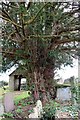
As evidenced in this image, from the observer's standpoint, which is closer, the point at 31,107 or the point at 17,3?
the point at 17,3

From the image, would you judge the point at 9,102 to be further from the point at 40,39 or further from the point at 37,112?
the point at 40,39

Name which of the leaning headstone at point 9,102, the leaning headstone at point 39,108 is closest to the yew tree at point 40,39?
the leaning headstone at point 39,108

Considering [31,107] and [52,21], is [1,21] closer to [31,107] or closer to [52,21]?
[52,21]

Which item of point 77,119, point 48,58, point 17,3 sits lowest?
point 77,119

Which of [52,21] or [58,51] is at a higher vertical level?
[52,21]

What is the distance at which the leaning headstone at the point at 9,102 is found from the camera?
1.34 meters

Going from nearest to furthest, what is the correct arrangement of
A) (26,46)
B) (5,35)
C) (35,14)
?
(35,14) → (5,35) → (26,46)

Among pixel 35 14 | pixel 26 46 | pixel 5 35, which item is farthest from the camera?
pixel 26 46

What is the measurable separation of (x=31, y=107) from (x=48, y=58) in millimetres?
328

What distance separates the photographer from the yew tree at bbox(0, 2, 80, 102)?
4.03ft

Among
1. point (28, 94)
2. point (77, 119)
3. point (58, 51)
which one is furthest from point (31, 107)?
point (58, 51)

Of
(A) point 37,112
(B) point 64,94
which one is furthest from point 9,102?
(B) point 64,94

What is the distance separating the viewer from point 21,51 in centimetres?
145

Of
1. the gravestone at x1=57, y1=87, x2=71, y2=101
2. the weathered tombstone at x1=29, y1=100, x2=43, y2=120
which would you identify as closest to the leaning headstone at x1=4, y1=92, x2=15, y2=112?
the weathered tombstone at x1=29, y1=100, x2=43, y2=120
